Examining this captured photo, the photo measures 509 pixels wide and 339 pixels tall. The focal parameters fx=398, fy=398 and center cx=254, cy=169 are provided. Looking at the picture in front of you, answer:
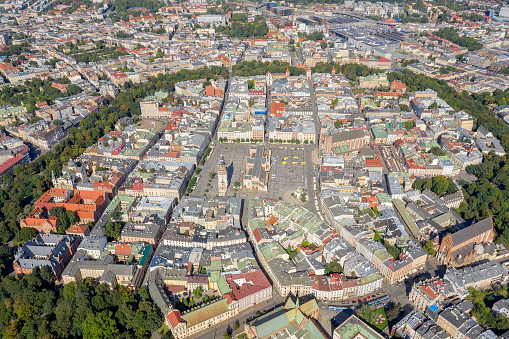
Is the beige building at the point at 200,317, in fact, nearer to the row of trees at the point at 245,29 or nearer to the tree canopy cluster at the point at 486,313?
the tree canopy cluster at the point at 486,313

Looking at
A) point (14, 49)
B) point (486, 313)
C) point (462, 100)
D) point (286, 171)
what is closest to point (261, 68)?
point (462, 100)

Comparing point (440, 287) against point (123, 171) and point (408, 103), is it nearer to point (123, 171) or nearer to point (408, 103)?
point (123, 171)

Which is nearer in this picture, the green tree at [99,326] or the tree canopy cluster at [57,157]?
the green tree at [99,326]

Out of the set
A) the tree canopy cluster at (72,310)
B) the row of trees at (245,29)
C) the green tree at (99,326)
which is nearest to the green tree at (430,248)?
the tree canopy cluster at (72,310)

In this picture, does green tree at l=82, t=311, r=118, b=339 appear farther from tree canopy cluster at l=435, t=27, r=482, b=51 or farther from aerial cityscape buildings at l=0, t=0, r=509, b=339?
tree canopy cluster at l=435, t=27, r=482, b=51

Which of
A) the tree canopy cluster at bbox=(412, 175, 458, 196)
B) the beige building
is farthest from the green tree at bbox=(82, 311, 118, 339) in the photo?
the tree canopy cluster at bbox=(412, 175, 458, 196)

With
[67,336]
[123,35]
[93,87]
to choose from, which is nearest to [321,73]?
[93,87]
